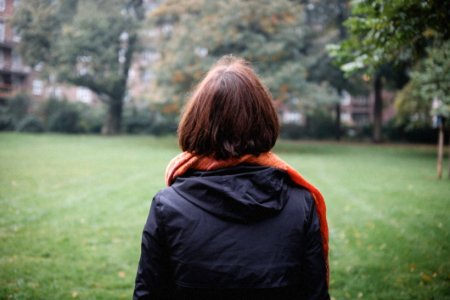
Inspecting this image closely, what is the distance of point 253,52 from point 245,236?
21794mm

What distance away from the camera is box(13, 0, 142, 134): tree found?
3209 centimetres

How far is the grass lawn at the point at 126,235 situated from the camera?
4.53 meters

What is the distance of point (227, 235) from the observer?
1593mm

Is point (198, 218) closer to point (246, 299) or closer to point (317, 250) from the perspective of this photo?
point (246, 299)

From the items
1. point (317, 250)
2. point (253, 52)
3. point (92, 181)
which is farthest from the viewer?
point (253, 52)

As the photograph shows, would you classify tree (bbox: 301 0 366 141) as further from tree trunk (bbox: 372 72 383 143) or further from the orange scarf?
the orange scarf

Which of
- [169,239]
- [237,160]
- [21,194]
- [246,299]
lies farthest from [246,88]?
[21,194]

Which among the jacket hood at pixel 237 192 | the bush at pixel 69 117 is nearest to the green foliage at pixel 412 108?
the jacket hood at pixel 237 192

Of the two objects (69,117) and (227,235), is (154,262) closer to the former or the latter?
(227,235)

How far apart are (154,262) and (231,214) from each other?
0.44 metres

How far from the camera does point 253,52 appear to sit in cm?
2241

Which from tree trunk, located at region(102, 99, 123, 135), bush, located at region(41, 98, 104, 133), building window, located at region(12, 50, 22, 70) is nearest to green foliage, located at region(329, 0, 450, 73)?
tree trunk, located at region(102, 99, 123, 135)

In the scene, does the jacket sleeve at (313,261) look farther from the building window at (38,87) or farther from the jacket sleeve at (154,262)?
the building window at (38,87)

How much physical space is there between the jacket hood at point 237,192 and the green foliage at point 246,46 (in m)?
20.3
